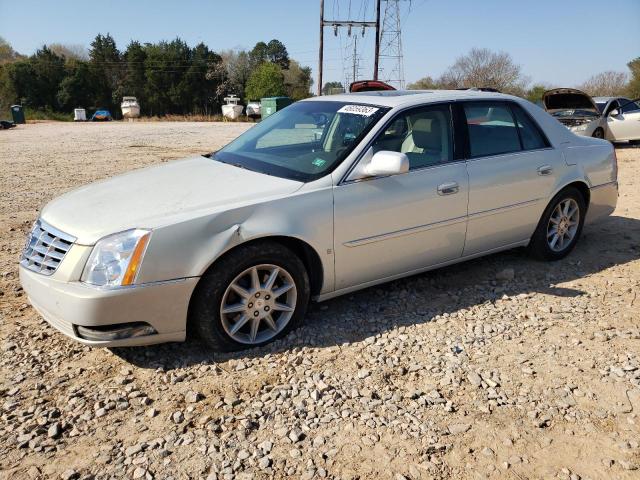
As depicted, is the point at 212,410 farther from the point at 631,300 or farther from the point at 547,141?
the point at 547,141

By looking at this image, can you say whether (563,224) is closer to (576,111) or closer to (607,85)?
(576,111)

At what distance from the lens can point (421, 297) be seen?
4367mm

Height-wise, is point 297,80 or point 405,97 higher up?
point 297,80

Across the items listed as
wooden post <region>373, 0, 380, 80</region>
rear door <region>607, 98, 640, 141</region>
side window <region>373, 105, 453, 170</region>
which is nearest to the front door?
side window <region>373, 105, 453, 170</region>

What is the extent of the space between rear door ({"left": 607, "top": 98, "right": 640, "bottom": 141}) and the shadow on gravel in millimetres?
9292

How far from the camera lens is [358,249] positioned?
3748mm

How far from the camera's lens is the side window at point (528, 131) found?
4754 mm

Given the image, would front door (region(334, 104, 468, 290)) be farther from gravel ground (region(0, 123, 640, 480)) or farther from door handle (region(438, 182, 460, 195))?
gravel ground (region(0, 123, 640, 480))

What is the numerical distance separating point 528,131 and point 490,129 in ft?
1.69

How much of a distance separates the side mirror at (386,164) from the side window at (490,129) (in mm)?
1020

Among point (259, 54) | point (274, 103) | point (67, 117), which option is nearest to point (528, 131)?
point (274, 103)

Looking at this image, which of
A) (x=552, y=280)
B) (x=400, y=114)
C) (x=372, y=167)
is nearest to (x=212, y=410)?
(x=372, y=167)

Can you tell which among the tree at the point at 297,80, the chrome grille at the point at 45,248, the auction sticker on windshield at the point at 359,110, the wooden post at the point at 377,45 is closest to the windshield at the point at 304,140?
the auction sticker on windshield at the point at 359,110

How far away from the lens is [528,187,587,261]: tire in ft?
16.3
